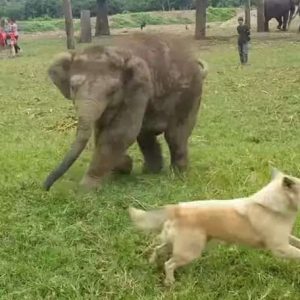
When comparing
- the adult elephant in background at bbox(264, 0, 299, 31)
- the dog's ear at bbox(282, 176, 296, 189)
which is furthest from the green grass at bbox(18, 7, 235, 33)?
the dog's ear at bbox(282, 176, 296, 189)

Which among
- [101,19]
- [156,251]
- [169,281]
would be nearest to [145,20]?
[101,19]

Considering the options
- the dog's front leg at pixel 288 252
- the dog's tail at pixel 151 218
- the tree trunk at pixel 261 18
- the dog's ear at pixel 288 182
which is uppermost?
the dog's ear at pixel 288 182

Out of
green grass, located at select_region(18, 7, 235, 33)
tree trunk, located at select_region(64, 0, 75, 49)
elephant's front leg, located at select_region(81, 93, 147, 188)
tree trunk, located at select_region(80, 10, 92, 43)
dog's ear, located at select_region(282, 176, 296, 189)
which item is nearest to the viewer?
dog's ear, located at select_region(282, 176, 296, 189)

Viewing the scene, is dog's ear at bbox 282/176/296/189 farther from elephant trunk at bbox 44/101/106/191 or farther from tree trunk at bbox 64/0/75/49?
tree trunk at bbox 64/0/75/49

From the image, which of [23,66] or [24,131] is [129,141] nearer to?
[24,131]

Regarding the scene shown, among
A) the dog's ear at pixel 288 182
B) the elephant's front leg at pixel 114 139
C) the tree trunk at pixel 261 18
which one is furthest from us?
the tree trunk at pixel 261 18

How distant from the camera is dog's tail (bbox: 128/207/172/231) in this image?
503 cm

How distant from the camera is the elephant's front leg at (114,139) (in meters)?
7.21

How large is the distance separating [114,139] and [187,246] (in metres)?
2.50

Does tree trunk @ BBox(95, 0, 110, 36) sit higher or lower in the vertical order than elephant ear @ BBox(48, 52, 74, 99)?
lower

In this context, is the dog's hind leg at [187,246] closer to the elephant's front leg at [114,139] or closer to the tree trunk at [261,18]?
the elephant's front leg at [114,139]

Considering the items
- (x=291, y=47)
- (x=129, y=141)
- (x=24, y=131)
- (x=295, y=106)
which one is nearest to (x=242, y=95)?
(x=295, y=106)

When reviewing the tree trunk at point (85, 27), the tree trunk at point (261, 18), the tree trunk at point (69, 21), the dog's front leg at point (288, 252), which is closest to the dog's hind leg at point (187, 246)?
the dog's front leg at point (288, 252)

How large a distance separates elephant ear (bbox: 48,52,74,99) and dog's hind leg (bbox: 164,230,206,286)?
9.45ft
